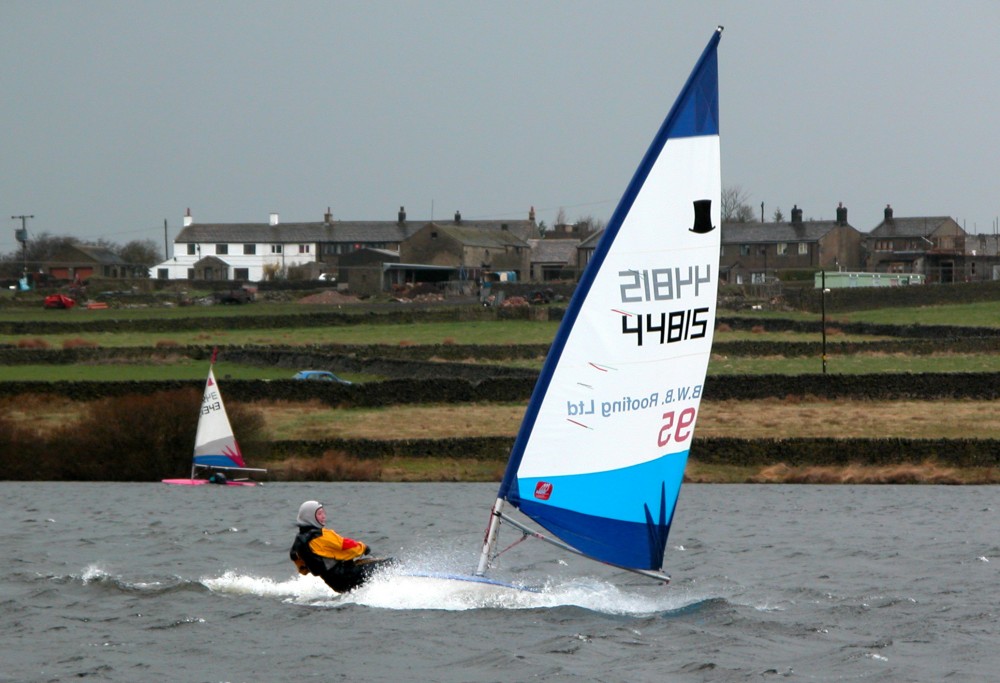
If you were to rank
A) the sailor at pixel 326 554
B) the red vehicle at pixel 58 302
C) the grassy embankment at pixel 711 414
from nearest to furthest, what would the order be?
the sailor at pixel 326 554 < the grassy embankment at pixel 711 414 < the red vehicle at pixel 58 302

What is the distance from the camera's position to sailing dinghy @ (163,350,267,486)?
109ft

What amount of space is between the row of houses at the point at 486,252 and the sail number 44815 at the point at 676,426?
289 ft

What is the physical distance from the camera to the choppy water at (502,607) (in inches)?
577

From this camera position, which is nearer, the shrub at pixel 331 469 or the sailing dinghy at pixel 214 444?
the sailing dinghy at pixel 214 444

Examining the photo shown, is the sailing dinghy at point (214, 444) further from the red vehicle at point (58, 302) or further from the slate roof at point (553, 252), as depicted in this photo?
the slate roof at point (553, 252)

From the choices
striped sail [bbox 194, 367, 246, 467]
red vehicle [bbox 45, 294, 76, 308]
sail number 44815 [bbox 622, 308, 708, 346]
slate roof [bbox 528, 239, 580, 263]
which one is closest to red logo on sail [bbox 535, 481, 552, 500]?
sail number 44815 [bbox 622, 308, 708, 346]

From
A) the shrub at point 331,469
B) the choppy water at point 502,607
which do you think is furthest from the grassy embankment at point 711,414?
the choppy water at point 502,607

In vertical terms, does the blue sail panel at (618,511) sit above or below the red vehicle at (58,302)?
below

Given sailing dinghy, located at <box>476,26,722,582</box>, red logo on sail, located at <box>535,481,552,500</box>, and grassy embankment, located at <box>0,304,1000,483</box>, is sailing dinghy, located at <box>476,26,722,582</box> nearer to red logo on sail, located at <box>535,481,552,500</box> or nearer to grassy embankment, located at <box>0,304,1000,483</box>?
red logo on sail, located at <box>535,481,552,500</box>

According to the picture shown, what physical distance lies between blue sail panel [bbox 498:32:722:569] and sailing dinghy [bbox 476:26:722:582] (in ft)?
0.04

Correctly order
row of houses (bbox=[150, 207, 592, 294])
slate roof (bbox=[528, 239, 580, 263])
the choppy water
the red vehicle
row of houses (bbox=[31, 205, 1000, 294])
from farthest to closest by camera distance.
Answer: slate roof (bbox=[528, 239, 580, 263]) < row of houses (bbox=[150, 207, 592, 294]) < row of houses (bbox=[31, 205, 1000, 294]) < the red vehicle < the choppy water

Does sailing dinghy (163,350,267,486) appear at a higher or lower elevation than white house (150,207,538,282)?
lower

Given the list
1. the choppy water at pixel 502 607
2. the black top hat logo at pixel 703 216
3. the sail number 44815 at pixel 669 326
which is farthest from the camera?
Result: the choppy water at pixel 502 607

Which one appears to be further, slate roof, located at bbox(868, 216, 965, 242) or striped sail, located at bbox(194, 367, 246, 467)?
slate roof, located at bbox(868, 216, 965, 242)
